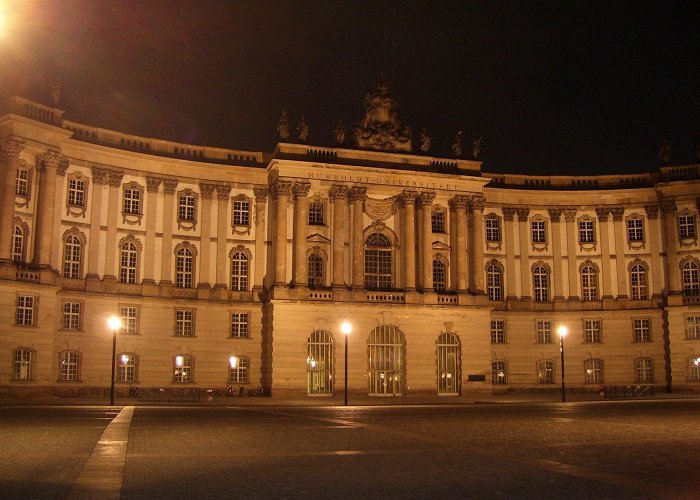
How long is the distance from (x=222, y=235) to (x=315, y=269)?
827 cm

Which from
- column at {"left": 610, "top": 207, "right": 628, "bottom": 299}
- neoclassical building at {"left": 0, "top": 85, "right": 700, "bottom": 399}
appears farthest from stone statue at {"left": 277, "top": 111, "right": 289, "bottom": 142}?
column at {"left": 610, "top": 207, "right": 628, "bottom": 299}

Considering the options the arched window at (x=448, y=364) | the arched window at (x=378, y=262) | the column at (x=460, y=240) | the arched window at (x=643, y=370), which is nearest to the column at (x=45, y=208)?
the arched window at (x=378, y=262)

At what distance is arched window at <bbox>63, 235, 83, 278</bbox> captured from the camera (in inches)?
2445

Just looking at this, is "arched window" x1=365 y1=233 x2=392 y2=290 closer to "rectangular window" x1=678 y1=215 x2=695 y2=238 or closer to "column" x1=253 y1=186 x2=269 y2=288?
"column" x1=253 y1=186 x2=269 y2=288

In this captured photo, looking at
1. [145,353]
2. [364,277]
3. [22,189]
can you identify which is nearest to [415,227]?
[364,277]

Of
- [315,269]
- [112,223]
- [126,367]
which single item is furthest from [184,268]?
[315,269]

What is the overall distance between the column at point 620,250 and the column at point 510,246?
9.53m

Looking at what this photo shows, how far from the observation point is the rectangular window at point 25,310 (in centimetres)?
5684

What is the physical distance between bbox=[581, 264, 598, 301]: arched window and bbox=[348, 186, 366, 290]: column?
881 inches

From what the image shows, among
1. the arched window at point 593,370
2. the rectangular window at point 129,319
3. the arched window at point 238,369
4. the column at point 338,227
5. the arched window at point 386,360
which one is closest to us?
the rectangular window at point 129,319

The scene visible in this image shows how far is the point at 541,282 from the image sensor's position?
7750 cm

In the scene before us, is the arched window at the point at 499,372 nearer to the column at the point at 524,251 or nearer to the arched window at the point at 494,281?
the arched window at the point at 494,281

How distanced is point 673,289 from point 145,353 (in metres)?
46.8

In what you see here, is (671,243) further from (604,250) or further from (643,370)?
(643,370)
